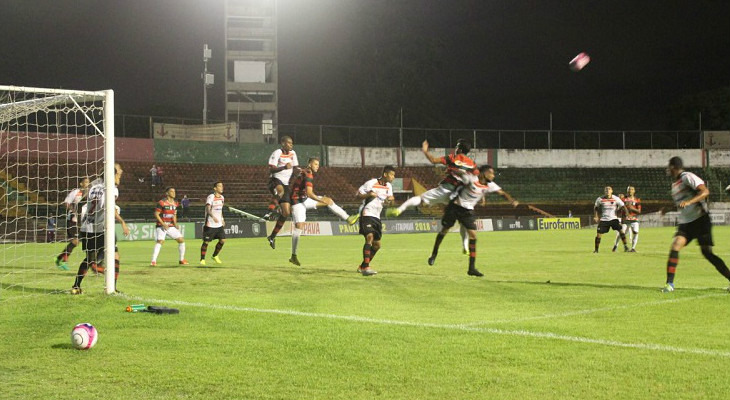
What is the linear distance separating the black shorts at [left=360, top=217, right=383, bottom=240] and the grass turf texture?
1623 millimetres

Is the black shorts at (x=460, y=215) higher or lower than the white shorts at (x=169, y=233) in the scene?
higher

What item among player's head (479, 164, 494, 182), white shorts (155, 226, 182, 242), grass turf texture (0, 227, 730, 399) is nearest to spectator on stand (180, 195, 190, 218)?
white shorts (155, 226, 182, 242)

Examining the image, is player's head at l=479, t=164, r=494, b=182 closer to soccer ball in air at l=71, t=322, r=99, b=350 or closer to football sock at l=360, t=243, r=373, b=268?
football sock at l=360, t=243, r=373, b=268

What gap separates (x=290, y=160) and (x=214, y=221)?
11.3ft

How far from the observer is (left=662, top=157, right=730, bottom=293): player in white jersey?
1155 centimetres

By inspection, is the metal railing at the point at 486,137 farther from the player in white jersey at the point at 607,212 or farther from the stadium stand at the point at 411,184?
the player in white jersey at the point at 607,212

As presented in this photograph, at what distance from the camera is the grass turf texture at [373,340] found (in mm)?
5465

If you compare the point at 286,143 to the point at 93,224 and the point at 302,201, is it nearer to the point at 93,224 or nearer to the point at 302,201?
the point at 302,201

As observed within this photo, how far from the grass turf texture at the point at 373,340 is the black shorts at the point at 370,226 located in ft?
5.33

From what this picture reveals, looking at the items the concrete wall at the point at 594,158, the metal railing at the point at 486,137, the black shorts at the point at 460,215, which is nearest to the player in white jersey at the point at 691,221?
the black shorts at the point at 460,215

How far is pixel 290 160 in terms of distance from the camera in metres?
17.2

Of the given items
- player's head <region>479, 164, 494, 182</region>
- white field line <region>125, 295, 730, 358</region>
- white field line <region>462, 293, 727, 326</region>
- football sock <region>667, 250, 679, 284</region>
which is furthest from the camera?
player's head <region>479, 164, 494, 182</region>

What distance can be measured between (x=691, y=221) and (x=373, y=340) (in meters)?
7.11

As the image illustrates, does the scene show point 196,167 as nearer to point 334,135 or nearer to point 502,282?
point 334,135
